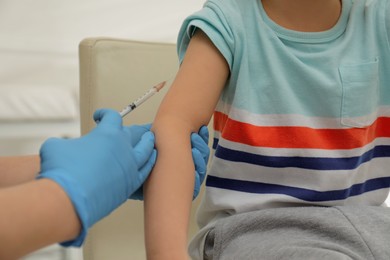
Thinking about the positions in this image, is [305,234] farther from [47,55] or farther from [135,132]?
[47,55]

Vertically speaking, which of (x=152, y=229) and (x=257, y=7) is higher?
(x=257, y=7)

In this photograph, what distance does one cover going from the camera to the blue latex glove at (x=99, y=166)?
1.88 feet

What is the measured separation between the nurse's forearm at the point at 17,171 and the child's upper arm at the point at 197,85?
0.76ft

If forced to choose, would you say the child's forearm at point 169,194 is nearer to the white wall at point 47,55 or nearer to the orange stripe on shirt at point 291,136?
the orange stripe on shirt at point 291,136

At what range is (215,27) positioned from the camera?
83 cm

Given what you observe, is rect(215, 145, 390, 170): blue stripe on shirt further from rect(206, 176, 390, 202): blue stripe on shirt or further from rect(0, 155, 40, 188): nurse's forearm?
rect(0, 155, 40, 188): nurse's forearm

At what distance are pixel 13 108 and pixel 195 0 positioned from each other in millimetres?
759

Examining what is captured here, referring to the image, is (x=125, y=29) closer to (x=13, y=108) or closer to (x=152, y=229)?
(x=13, y=108)

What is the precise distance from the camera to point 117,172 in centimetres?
67

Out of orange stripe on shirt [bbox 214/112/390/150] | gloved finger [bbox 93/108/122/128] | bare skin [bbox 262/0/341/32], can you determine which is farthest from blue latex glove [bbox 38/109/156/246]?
bare skin [bbox 262/0/341/32]

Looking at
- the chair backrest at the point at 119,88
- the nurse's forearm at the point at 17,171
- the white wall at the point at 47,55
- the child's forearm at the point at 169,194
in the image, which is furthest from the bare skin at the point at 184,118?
the white wall at the point at 47,55

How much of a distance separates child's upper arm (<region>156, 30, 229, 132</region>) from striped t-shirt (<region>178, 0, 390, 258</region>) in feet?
0.07

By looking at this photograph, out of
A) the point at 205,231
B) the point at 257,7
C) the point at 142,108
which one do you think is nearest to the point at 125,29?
the point at 142,108

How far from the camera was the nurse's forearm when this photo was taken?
852mm
